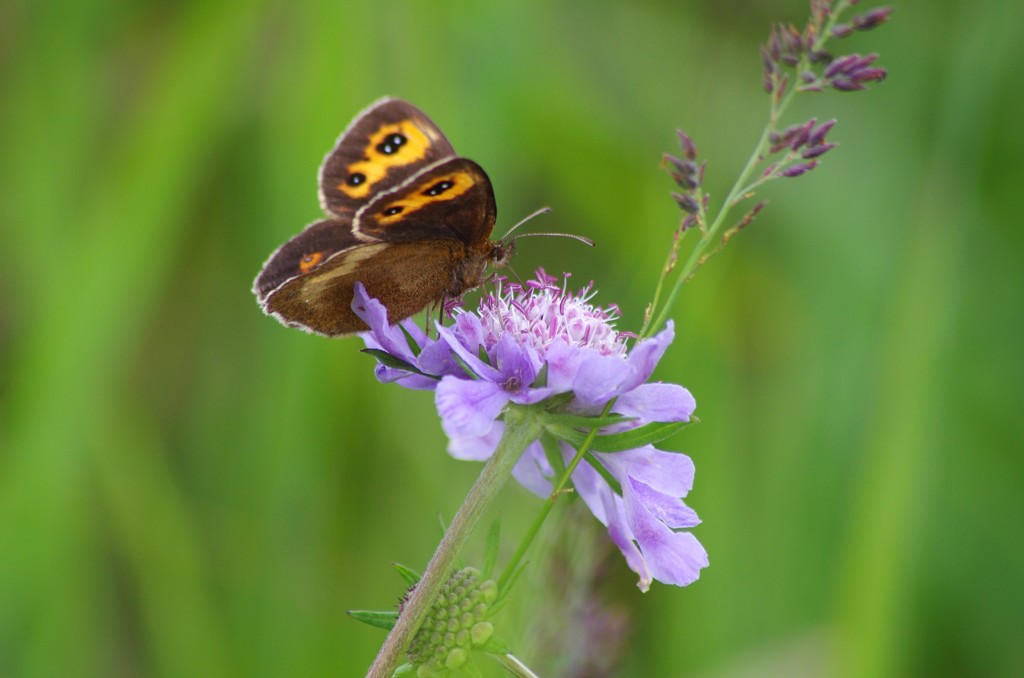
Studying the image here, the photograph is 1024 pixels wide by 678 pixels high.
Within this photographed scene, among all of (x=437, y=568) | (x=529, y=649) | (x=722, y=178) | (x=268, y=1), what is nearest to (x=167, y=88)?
(x=268, y=1)

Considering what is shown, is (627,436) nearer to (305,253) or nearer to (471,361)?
(471,361)

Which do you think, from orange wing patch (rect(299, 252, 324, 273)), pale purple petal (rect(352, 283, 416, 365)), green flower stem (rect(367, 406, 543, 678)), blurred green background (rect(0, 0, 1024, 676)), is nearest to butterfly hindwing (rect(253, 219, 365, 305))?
orange wing patch (rect(299, 252, 324, 273))

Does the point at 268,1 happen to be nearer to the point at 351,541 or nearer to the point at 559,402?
the point at 351,541

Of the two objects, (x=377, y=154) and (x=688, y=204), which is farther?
(x=377, y=154)

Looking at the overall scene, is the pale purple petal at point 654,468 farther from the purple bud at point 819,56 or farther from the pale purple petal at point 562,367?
the purple bud at point 819,56

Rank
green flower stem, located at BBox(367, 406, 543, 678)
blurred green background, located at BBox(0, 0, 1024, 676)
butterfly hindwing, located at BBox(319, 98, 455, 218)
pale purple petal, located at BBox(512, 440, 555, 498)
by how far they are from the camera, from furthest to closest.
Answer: blurred green background, located at BBox(0, 0, 1024, 676), butterfly hindwing, located at BBox(319, 98, 455, 218), pale purple petal, located at BBox(512, 440, 555, 498), green flower stem, located at BBox(367, 406, 543, 678)

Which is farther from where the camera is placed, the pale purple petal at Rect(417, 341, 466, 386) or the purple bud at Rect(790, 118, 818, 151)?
the pale purple petal at Rect(417, 341, 466, 386)

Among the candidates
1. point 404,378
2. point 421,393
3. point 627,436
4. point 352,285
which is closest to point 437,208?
point 352,285

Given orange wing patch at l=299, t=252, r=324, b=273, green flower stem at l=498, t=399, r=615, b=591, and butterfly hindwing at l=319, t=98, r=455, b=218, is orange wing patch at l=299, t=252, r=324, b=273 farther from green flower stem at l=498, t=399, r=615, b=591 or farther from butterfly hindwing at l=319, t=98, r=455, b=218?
green flower stem at l=498, t=399, r=615, b=591
